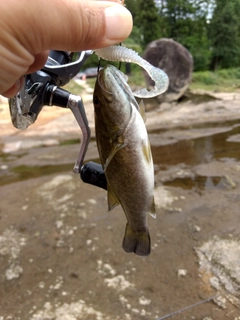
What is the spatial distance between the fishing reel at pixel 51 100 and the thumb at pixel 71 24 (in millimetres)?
588

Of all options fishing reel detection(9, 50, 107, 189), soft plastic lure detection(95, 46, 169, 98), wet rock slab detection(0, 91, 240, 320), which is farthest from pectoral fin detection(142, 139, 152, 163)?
wet rock slab detection(0, 91, 240, 320)

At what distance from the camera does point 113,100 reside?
4.42 feet

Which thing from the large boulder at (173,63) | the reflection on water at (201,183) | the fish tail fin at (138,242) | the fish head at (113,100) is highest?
the fish head at (113,100)

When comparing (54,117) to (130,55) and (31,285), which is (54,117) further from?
(130,55)

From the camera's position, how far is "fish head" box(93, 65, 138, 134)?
52.4 inches

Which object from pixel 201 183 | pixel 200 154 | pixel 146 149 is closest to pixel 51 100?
pixel 146 149

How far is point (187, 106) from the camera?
8.98 m

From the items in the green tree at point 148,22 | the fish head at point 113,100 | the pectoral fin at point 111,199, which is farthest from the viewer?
the green tree at point 148,22

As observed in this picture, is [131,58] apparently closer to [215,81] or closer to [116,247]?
[116,247]

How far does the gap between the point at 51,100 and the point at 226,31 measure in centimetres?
280

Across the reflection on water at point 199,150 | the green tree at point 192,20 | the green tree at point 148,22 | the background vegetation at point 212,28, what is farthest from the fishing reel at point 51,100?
the green tree at point 148,22

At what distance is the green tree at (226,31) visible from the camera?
304 cm

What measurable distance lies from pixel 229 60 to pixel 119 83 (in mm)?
3680

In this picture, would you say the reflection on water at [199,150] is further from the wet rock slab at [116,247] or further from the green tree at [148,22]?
the green tree at [148,22]
